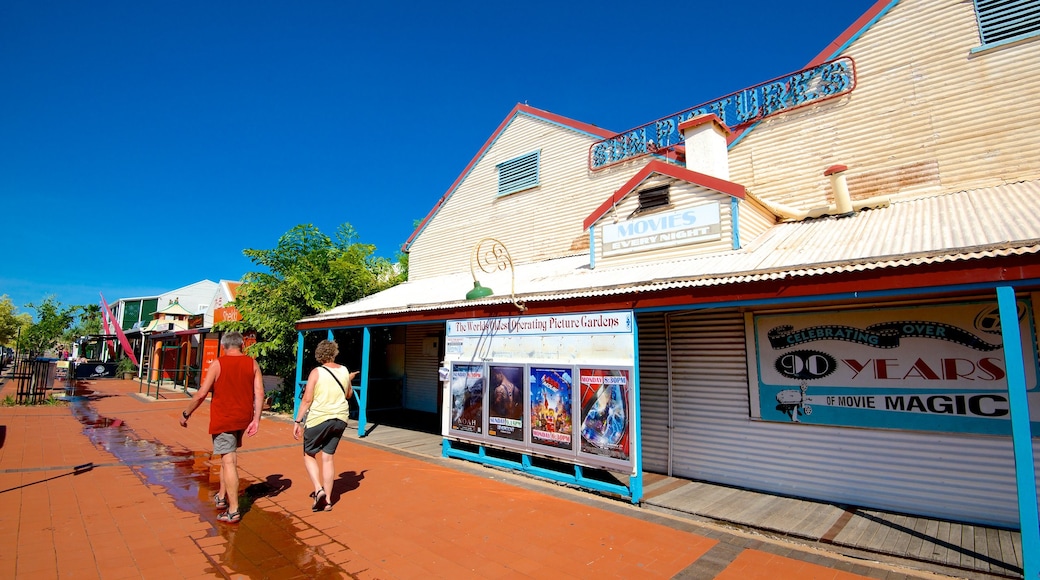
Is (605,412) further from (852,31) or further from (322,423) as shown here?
(852,31)

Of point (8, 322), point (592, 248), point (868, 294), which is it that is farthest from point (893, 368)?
point (8, 322)

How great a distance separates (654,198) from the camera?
26.8 ft

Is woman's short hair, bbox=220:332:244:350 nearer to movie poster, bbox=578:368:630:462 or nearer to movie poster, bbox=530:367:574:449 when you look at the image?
movie poster, bbox=530:367:574:449

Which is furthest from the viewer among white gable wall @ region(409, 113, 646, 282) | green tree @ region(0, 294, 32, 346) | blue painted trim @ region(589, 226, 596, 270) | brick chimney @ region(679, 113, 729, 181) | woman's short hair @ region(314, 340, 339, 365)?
green tree @ region(0, 294, 32, 346)

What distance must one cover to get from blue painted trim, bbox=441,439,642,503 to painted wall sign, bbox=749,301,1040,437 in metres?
2.29

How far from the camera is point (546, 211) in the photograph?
1220cm

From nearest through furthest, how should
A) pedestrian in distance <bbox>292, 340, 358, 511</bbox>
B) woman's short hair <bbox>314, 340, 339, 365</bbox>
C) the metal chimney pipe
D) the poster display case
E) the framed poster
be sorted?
pedestrian in distance <bbox>292, 340, 358, 511</bbox>, woman's short hair <bbox>314, 340, 339, 365</bbox>, the poster display case, the metal chimney pipe, the framed poster

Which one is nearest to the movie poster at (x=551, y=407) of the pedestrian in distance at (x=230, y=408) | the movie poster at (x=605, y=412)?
the movie poster at (x=605, y=412)

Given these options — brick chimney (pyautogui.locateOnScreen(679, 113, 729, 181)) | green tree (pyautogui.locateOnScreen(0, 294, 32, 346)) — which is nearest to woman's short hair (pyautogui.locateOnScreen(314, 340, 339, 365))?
brick chimney (pyautogui.locateOnScreen(679, 113, 729, 181))

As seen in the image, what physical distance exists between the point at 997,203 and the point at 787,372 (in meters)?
3.09

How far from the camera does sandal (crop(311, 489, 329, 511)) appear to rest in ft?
17.3

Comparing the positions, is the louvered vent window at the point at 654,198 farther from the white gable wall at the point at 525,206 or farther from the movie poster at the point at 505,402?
the movie poster at the point at 505,402

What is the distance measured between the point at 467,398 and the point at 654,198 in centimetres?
454

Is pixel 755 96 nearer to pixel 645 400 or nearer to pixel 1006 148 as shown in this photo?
pixel 1006 148
